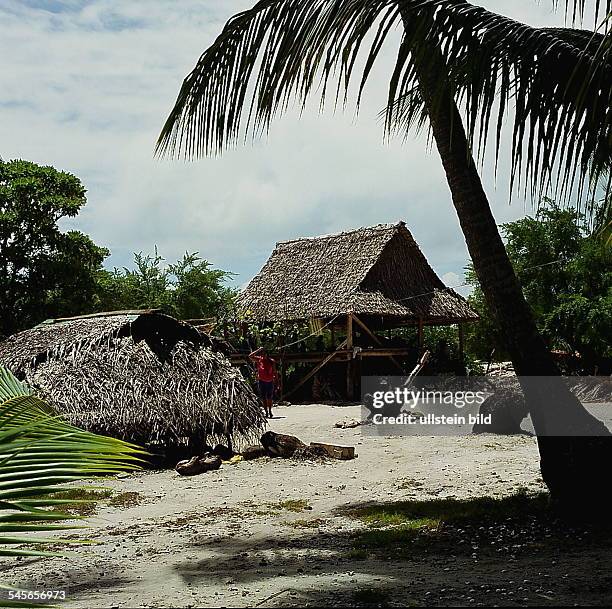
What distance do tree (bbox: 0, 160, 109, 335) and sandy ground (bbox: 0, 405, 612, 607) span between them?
1346 cm

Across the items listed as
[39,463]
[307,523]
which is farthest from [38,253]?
[39,463]

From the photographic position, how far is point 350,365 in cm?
2106

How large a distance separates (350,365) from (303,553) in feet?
49.7

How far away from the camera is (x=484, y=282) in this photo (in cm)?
661

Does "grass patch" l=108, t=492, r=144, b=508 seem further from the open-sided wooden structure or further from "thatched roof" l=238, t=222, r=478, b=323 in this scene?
"thatched roof" l=238, t=222, r=478, b=323

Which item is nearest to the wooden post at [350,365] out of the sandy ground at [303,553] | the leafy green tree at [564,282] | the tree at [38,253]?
the leafy green tree at [564,282]

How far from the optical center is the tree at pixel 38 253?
22.1 m

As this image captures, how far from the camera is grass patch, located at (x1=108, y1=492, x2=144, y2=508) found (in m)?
8.34

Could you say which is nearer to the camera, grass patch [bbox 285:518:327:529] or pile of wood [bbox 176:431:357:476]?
grass patch [bbox 285:518:327:529]

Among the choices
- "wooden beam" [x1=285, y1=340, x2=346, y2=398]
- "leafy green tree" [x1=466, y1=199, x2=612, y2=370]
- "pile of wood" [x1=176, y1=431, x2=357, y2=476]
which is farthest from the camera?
"wooden beam" [x1=285, y1=340, x2=346, y2=398]

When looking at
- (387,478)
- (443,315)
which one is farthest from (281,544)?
(443,315)

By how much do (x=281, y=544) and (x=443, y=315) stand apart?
16950mm

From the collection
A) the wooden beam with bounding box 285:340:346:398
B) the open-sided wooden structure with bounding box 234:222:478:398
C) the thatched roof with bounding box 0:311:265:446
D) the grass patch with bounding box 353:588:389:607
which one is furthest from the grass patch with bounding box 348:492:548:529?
Answer: the wooden beam with bounding box 285:340:346:398

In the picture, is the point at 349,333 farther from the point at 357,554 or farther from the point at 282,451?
the point at 357,554
